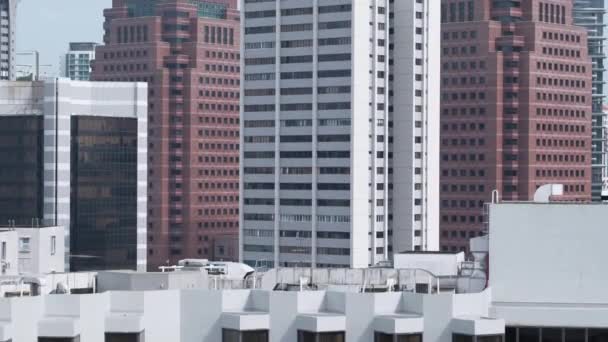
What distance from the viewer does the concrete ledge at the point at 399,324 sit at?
45188 mm

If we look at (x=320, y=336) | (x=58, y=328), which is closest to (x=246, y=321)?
(x=320, y=336)

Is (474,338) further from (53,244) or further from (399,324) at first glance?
(53,244)

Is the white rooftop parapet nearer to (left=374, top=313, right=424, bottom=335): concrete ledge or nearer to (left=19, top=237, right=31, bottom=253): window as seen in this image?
(left=374, top=313, right=424, bottom=335): concrete ledge

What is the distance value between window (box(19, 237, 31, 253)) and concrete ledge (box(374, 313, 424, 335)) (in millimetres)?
129465

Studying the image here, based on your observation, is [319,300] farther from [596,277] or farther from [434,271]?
[434,271]

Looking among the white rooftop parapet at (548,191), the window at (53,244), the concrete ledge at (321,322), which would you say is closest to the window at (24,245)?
the window at (53,244)

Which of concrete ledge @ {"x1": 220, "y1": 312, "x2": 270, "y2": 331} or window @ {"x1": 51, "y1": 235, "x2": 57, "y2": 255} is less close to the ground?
concrete ledge @ {"x1": 220, "y1": 312, "x2": 270, "y2": 331}

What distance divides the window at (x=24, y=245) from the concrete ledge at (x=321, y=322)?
128875mm

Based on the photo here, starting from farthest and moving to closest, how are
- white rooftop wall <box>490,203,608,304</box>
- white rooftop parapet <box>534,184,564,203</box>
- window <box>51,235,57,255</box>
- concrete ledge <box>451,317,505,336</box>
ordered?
window <box>51,235,57,255</box> → white rooftop parapet <box>534,184,564,203</box> → white rooftop wall <box>490,203,608,304</box> → concrete ledge <box>451,317,505,336</box>

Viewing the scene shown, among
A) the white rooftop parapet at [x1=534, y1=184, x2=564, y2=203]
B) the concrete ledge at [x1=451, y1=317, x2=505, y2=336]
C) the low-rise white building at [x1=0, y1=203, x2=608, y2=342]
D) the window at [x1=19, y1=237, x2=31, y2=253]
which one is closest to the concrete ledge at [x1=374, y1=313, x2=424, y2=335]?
the low-rise white building at [x1=0, y1=203, x2=608, y2=342]

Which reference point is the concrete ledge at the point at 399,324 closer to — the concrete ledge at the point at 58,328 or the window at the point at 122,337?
the window at the point at 122,337

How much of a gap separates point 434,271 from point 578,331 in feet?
44.4

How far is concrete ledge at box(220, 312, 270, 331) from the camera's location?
45562 mm

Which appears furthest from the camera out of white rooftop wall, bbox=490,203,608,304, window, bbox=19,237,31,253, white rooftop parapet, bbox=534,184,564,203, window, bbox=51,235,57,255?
window, bbox=51,235,57,255
